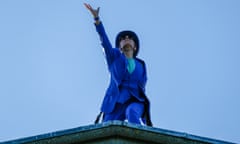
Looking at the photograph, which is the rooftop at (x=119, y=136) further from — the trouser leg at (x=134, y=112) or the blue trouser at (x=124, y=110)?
the blue trouser at (x=124, y=110)

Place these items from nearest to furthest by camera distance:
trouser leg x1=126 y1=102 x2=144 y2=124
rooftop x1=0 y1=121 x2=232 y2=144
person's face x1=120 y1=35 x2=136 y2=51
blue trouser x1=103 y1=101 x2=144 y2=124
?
rooftop x1=0 y1=121 x2=232 y2=144, trouser leg x1=126 y1=102 x2=144 y2=124, blue trouser x1=103 y1=101 x2=144 y2=124, person's face x1=120 y1=35 x2=136 y2=51

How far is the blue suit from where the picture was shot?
10000 millimetres

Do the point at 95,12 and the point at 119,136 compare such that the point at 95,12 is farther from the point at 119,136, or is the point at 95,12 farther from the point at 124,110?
the point at 119,136

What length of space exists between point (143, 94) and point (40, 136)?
3294 mm

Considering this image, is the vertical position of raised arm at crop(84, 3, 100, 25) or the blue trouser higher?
raised arm at crop(84, 3, 100, 25)

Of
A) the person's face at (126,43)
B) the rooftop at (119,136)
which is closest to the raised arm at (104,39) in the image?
the person's face at (126,43)

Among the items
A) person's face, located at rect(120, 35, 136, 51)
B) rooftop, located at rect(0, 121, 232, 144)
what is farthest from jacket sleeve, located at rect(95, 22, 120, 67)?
rooftop, located at rect(0, 121, 232, 144)

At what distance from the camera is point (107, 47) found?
10.0 meters

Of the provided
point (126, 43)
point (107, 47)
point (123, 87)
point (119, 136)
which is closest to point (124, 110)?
point (123, 87)

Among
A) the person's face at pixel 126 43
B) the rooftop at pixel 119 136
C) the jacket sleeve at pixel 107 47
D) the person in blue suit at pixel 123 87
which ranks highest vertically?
the person's face at pixel 126 43

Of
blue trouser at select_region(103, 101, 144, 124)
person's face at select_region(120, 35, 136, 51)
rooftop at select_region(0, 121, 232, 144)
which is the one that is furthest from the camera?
person's face at select_region(120, 35, 136, 51)

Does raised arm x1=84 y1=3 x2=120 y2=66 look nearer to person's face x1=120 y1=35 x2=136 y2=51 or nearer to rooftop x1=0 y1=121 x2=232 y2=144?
person's face x1=120 y1=35 x2=136 y2=51

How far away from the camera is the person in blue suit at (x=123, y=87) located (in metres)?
9.94

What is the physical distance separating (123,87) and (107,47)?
2.23 feet
